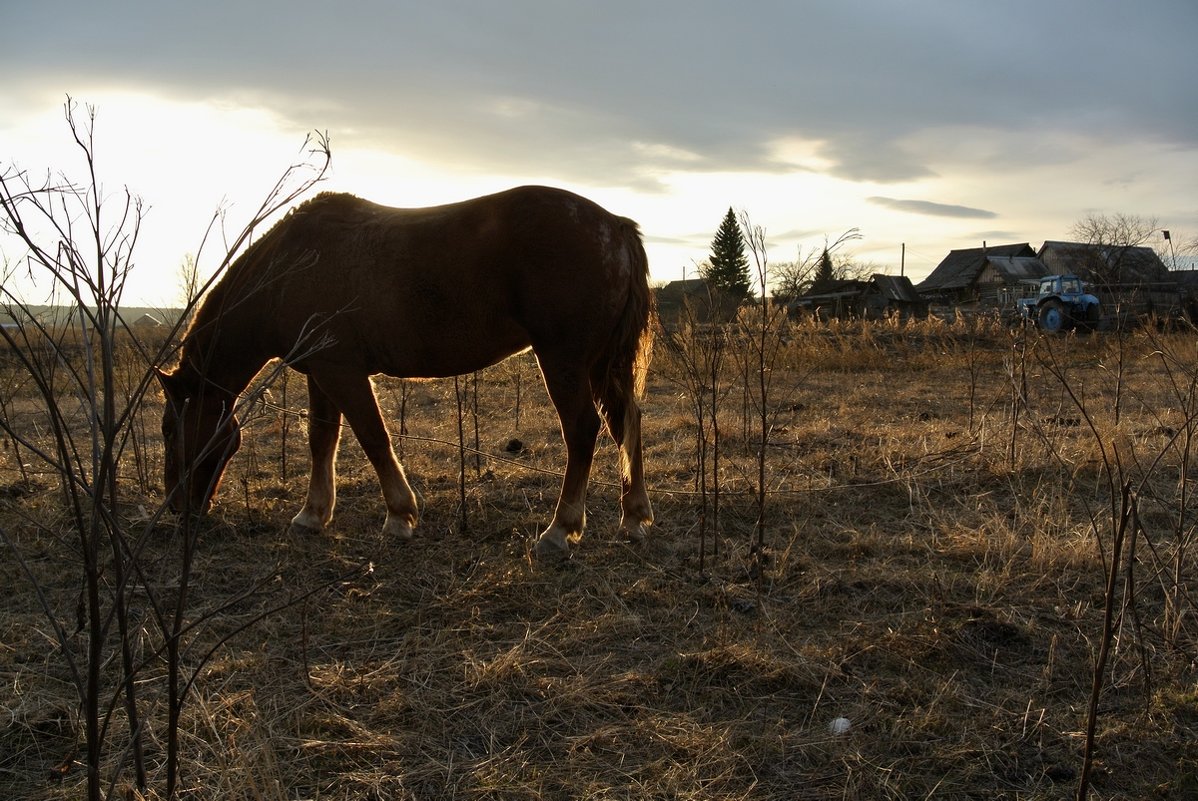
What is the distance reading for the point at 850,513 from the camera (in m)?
4.76

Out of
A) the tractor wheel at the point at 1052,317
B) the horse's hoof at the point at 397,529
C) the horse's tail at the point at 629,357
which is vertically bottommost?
the horse's hoof at the point at 397,529

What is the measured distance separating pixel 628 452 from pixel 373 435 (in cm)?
151

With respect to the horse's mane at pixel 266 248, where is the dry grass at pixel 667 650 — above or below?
below

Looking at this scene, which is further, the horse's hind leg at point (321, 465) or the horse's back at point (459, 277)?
the horse's hind leg at point (321, 465)

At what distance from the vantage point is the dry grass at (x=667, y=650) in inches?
88.0

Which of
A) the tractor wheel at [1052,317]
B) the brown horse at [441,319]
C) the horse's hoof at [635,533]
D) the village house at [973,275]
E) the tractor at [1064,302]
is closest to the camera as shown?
the brown horse at [441,319]

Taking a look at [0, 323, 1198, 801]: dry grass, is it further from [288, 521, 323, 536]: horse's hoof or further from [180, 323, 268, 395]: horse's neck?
[180, 323, 268, 395]: horse's neck

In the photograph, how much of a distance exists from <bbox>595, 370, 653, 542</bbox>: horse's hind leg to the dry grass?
16 cm

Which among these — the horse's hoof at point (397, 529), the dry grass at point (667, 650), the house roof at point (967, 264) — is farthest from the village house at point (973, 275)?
the horse's hoof at point (397, 529)

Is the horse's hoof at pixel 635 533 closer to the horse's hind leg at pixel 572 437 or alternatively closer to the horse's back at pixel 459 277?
the horse's hind leg at pixel 572 437

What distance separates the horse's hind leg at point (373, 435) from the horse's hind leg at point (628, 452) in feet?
4.06

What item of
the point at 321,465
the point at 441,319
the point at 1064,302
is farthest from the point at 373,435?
the point at 1064,302

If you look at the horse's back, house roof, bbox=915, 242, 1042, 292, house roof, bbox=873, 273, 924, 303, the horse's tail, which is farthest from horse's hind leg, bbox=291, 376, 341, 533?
house roof, bbox=915, 242, 1042, 292

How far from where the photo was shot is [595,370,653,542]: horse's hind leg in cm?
448
